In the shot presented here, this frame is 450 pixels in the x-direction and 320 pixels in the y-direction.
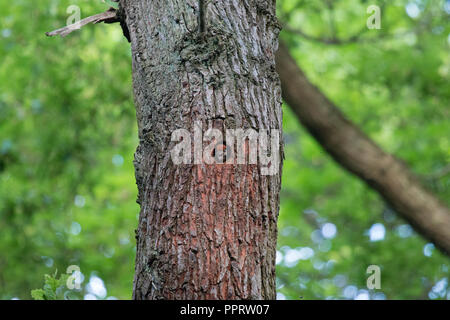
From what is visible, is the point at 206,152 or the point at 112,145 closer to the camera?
the point at 206,152

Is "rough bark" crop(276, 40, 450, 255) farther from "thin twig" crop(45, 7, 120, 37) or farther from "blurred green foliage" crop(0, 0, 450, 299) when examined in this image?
"thin twig" crop(45, 7, 120, 37)

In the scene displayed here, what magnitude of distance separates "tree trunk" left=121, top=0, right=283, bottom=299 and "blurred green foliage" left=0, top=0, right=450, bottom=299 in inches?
148

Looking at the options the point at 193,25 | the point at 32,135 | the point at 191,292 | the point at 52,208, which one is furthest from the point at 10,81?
the point at 191,292

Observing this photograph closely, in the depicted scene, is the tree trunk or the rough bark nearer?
the tree trunk

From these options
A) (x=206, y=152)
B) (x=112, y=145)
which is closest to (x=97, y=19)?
(x=206, y=152)

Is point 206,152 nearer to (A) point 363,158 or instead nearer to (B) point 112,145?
(A) point 363,158

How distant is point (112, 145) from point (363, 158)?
148 inches

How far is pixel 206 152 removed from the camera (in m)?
2.04

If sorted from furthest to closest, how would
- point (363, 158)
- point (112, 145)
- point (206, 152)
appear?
point (112, 145)
point (363, 158)
point (206, 152)

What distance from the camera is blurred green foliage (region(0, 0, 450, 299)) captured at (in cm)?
672

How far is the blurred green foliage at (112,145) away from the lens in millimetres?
6719

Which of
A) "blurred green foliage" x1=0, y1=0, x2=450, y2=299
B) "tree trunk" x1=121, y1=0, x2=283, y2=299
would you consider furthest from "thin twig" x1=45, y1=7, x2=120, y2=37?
"blurred green foliage" x1=0, y1=0, x2=450, y2=299

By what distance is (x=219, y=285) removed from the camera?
1.91m

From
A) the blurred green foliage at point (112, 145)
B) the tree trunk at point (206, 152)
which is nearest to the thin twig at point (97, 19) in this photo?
the tree trunk at point (206, 152)
